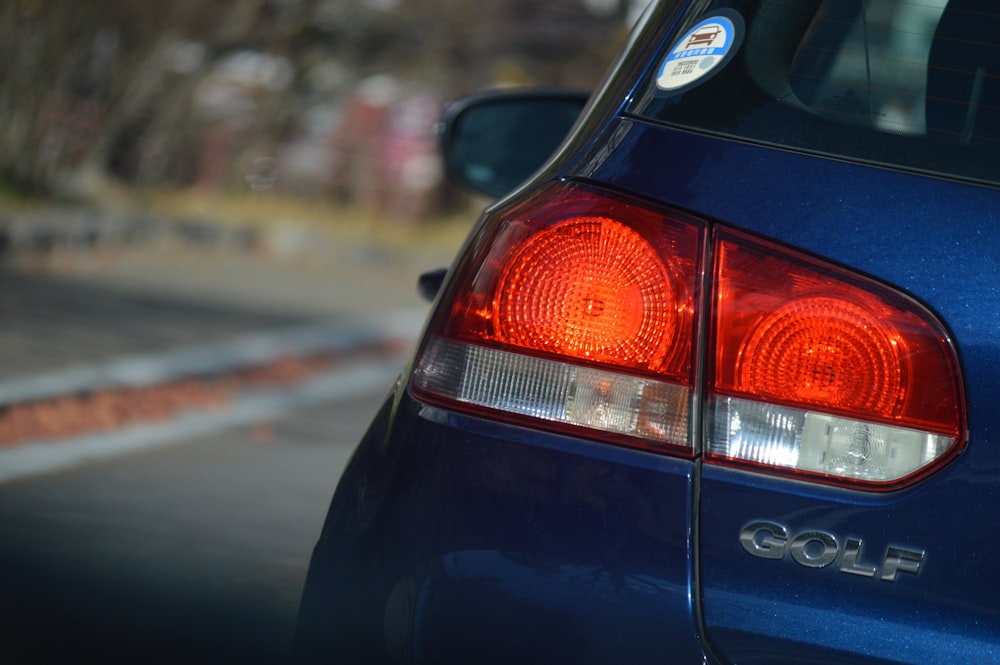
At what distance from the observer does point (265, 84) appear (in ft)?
74.3

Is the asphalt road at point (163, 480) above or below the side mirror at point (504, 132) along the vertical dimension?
below

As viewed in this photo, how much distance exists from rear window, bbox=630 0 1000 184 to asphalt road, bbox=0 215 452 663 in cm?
204

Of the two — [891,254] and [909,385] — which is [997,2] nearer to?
[891,254]

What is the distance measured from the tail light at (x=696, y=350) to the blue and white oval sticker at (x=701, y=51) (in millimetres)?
185

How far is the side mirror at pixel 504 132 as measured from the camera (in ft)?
10.8

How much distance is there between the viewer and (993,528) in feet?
5.80

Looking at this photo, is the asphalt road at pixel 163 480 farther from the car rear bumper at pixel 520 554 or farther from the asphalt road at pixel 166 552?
the car rear bumper at pixel 520 554

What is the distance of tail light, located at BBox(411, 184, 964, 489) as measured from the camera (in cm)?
182

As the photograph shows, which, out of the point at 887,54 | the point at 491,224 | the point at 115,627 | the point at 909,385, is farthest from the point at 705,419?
the point at 115,627

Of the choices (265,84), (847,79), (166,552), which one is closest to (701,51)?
(847,79)

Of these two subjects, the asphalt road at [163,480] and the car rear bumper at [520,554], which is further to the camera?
the asphalt road at [163,480]

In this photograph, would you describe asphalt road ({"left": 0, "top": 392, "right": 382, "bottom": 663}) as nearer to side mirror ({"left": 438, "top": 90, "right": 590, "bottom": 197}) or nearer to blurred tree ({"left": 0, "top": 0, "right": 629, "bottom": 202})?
side mirror ({"left": 438, "top": 90, "right": 590, "bottom": 197})

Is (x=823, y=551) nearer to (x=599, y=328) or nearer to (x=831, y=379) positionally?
(x=831, y=379)

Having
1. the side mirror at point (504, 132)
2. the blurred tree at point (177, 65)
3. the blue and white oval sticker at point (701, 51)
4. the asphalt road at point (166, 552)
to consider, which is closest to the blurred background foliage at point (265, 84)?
the blurred tree at point (177, 65)
